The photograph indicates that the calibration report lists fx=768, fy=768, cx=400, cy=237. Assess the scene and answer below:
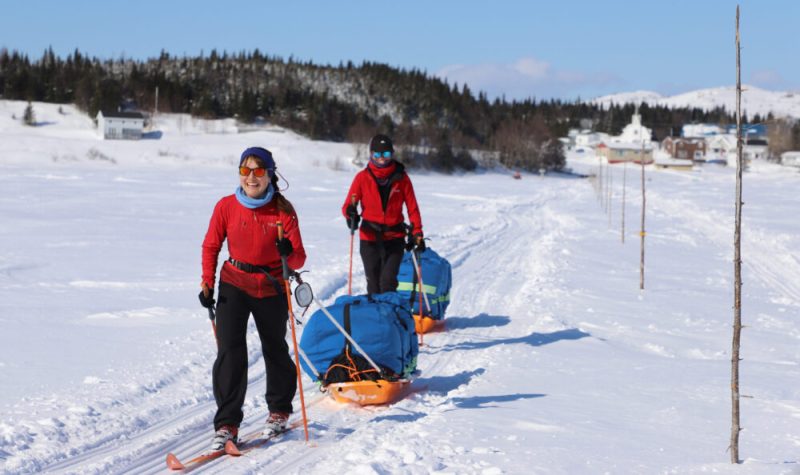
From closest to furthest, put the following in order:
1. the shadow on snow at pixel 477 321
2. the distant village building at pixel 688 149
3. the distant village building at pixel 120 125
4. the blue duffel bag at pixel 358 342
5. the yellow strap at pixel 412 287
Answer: the blue duffel bag at pixel 358 342 < the yellow strap at pixel 412 287 < the shadow on snow at pixel 477 321 < the distant village building at pixel 120 125 < the distant village building at pixel 688 149

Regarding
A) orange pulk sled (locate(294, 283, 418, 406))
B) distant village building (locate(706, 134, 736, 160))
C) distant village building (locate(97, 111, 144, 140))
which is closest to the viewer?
orange pulk sled (locate(294, 283, 418, 406))

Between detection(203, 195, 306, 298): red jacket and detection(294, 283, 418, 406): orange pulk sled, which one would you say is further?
detection(294, 283, 418, 406): orange pulk sled

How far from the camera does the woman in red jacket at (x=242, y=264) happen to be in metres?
4.79

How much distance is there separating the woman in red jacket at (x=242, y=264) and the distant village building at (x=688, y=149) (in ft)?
440

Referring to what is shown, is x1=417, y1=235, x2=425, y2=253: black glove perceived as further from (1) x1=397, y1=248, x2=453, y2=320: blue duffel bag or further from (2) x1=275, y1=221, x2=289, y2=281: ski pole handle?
(2) x1=275, y1=221, x2=289, y2=281: ski pole handle

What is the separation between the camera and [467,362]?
7578mm

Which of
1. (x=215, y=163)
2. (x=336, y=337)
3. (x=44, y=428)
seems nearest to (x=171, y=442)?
(x=44, y=428)

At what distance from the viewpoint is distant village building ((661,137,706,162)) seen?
131 meters

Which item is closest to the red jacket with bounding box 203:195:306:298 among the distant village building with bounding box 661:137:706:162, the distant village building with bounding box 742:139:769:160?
the distant village building with bounding box 661:137:706:162

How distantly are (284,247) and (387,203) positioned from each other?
3116 millimetres

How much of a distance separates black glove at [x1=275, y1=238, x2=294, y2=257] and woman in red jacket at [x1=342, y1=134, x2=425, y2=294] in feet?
9.79

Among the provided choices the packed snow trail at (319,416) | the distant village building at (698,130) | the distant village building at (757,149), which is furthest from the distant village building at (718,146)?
the packed snow trail at (319,416)

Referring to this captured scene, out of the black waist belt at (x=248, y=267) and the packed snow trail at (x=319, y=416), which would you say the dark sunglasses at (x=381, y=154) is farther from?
the black waist belt at (x=248, y=267)

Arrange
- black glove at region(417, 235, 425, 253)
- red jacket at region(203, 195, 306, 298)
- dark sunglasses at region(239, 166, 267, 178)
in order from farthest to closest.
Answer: black glove at region(417, 235, 425, 253) → red jacket at region(203, 195, 306, 298) → dark sunglasses at region(239, 166, 267, 178)
